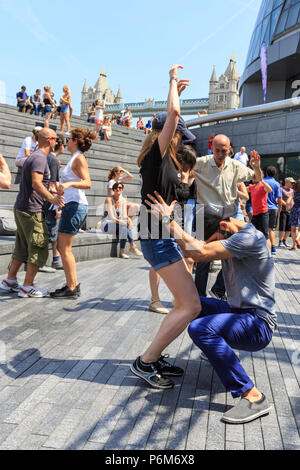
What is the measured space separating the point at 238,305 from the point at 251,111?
16209mm

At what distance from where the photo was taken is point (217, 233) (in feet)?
10.1

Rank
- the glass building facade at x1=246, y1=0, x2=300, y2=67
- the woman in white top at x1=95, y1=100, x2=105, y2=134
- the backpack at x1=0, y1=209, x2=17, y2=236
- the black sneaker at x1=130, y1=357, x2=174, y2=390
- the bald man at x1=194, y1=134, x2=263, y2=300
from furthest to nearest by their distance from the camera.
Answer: the glass building facade at x1=246, y1=0, x2=300, y2=67 → the woman in white top at x1=95, y1=100, x2=105, y2=134 → the backpack at x1=0, y1=209, x2=17, y2=236 → the bald man at x1=194, y1=134, x2=263, y2=300 → the black sneaker at x1=130, y1=357, x2=174, y2=390

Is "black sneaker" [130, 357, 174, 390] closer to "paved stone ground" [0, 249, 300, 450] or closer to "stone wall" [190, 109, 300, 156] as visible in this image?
"paved stone ground" [0, 249, 300, 450]

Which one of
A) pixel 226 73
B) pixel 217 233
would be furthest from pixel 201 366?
pixel 226 73

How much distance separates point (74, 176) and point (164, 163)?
101 inches

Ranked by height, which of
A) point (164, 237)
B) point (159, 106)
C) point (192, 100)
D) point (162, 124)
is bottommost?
point (164, 237)

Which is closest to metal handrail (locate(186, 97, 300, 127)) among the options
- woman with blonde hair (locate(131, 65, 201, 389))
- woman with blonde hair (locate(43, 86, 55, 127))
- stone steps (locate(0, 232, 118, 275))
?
woman with blonde hair (locate(43, 86, 55, 127))

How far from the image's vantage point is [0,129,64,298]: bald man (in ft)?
16.8

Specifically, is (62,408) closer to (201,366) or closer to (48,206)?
(201,366)

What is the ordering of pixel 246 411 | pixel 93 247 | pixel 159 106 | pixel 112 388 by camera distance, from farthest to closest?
1. pixel 159 106
2. pixel 93 247
3. pixel 112 388
4. pixel 246 411

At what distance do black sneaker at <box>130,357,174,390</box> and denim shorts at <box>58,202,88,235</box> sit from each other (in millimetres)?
2391

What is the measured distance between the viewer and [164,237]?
9.67 feet

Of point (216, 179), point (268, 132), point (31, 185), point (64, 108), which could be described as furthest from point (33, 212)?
point (268, 132)

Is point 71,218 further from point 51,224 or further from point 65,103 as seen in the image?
point 65,103
